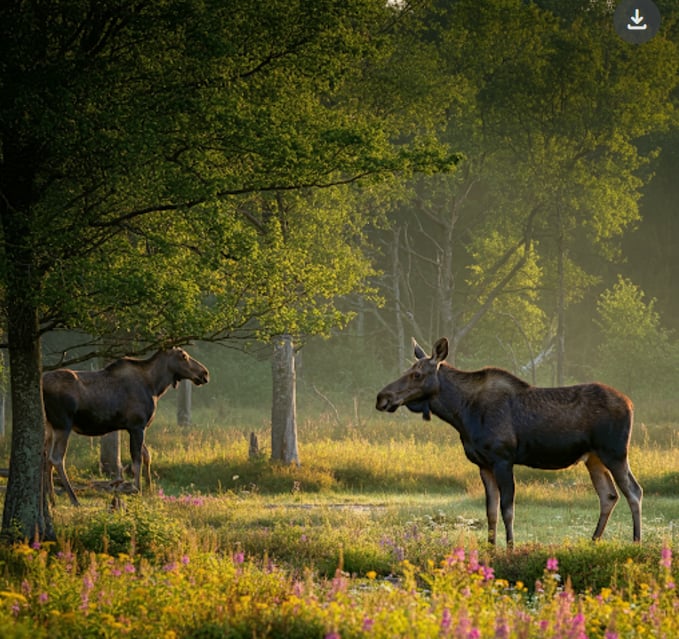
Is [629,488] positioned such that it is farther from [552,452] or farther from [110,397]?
[110,397]

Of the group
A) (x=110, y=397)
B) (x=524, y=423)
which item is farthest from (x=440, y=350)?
(x=110, y=397)

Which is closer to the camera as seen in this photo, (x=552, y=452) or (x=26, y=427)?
(x=26, y=427)

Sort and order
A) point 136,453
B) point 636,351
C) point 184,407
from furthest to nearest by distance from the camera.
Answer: point 636,351 < point 184,407 < point 136,453

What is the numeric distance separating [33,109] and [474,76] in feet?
83.7

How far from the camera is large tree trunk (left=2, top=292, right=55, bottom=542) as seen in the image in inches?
595

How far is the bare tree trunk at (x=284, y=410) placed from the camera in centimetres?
2678

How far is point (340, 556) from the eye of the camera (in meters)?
9.70

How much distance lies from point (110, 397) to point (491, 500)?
8.43m

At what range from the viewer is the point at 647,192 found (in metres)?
58.7

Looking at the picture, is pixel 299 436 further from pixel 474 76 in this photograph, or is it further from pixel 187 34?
pixel 187 34

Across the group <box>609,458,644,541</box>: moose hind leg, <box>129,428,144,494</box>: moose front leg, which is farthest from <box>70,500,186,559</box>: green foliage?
<box>609,458,644,541</box>: moose hind leg

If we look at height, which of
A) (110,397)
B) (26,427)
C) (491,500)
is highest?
(110,397)

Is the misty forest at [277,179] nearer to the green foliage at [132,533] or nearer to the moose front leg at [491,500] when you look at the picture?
the green foliage at [132,533]

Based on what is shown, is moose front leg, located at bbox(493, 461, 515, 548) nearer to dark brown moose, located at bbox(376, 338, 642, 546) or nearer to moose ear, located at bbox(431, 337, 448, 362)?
dark brown moose, located at bbox(376, 338, 642, 546)
